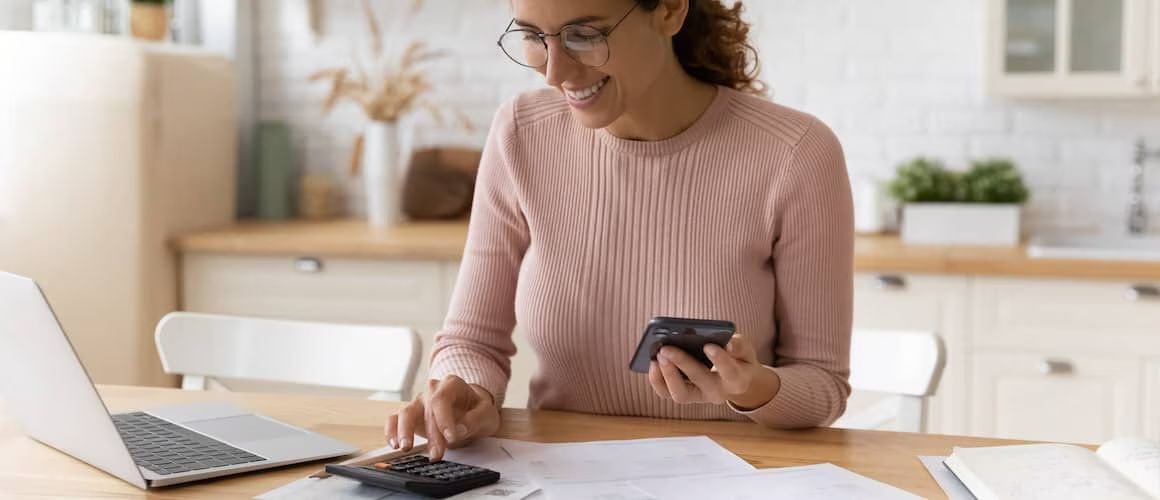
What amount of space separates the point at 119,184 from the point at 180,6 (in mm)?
839

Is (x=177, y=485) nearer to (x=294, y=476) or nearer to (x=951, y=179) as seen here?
(x=294, y=476)

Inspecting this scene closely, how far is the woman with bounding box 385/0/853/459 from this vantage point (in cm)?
173

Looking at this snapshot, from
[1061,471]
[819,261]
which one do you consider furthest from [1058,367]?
[1061,471]

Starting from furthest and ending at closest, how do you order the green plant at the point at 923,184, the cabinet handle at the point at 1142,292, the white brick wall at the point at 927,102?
the white brick wall at the point at 927,102, the green plant at the point at 923,184, the cabinet handle at the point at 1142,292

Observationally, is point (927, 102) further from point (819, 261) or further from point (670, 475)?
point (670, 475)

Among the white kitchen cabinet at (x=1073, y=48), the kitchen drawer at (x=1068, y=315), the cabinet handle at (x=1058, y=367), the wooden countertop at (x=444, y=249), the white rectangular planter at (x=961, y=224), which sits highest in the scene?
the white kitchen cabinet at (x=1073, y=48)

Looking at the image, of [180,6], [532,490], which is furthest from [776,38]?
[532,490]

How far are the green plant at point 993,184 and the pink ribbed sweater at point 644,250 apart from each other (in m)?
1.88

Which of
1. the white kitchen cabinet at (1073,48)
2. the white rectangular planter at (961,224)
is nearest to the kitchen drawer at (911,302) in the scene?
the white rectangular planter at (961,224)

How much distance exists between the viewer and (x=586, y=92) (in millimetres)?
1737

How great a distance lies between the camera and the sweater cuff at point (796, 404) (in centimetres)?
166

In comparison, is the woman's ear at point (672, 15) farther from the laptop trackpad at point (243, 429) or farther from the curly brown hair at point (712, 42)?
the laptop trackpad at point (243, 429)

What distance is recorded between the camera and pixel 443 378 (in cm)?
178

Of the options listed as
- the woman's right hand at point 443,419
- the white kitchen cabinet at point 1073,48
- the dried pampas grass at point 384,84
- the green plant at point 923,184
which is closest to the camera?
the woman's right hand at point 443,419
